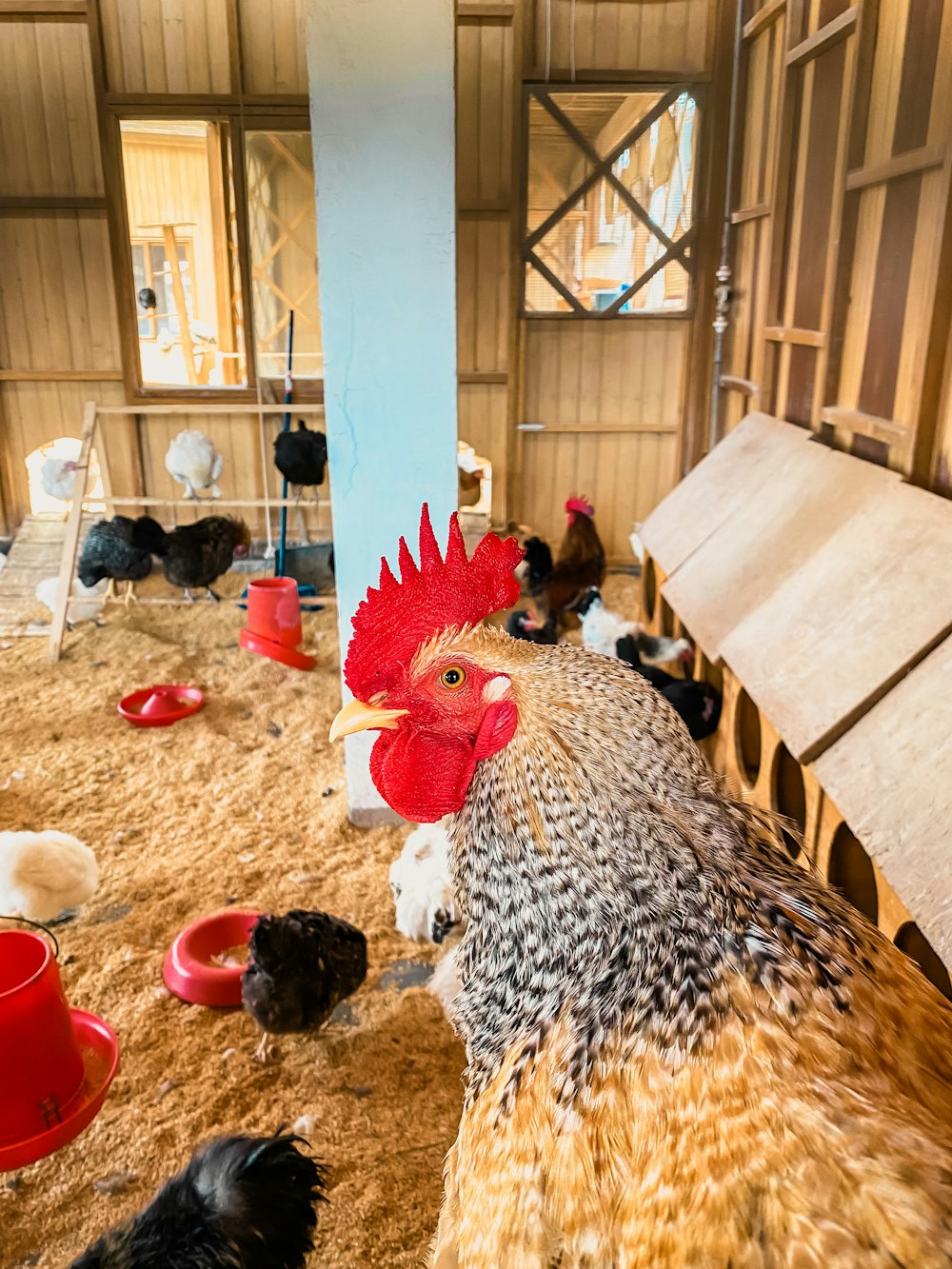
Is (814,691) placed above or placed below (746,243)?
below

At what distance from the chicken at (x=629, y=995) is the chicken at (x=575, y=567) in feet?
16.4

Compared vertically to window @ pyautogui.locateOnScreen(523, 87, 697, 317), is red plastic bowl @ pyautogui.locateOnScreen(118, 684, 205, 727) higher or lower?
lower

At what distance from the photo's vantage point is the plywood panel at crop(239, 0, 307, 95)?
321 inches

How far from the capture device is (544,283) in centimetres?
862

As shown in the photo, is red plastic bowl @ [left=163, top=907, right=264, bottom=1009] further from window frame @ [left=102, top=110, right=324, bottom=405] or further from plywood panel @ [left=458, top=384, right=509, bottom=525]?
plywood panel @ [left=458, top=384, right=509, bottom=525]

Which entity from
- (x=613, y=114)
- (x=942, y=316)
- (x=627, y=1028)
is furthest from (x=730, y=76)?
(x=627, y=1028)

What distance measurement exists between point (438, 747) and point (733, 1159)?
79 cm

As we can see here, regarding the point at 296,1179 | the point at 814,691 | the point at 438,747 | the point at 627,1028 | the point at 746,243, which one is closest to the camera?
the point at 627,1028

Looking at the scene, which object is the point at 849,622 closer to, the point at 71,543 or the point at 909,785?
the point at 909,785

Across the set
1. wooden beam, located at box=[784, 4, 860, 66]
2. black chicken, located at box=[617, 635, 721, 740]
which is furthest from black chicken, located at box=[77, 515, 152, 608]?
wooden beam, located at box=[784, 4, 860, 66]

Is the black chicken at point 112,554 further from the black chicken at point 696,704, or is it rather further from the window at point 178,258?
the black chicken at point 696,704

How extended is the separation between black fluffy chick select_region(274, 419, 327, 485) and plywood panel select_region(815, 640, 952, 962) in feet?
18.3

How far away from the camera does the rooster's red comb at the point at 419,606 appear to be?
1.71 metres

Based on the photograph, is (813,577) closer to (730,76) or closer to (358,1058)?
(358,1058)
